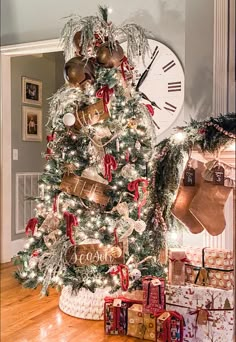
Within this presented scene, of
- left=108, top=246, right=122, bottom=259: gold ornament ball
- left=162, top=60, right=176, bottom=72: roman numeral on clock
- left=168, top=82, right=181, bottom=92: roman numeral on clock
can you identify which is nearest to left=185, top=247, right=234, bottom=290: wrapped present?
left=108, top=246, right=122, bottom=259: gold ornament ball

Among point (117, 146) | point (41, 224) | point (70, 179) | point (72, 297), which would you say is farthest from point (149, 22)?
point (72, 297)

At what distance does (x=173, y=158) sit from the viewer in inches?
73.9

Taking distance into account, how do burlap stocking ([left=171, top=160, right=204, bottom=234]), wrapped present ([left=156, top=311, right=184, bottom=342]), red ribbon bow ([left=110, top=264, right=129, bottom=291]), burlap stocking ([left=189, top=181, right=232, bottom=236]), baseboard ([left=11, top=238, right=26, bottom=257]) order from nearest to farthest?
1. burlap stocking ([left=189, top=181, right=232, bottom=236])
2. burlap stocking ([left=171, top=160, right=204, bottom=234])
3. wrapped present ([left=156, top=311, right=184, bottom=342])
4. red ribbon bow ([left=110, top=264, right=129, bottom=291])
5. baseboard ([left=11, top=238, right=26, bottom=257])

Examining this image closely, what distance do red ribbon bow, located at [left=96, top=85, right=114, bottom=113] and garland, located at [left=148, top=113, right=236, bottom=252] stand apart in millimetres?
488

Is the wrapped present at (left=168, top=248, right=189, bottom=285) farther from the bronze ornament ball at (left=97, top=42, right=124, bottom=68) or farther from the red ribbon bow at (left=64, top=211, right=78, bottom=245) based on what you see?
the bronze ornament ball at (left=97, top=42, right=124, bottom=68)

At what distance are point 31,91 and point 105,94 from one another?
2.08 m

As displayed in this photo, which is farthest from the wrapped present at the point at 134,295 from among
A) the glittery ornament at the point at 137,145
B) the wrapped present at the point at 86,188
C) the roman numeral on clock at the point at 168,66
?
the roman numeral on clock at the point at 168,66

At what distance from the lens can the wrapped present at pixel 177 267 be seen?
206 cm

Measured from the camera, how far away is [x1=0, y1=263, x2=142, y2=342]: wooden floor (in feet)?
6.88

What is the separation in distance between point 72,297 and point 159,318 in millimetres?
651

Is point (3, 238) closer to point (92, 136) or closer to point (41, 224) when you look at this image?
point (41, 224)

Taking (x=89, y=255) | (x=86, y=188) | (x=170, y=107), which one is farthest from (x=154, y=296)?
(x=170, y=107)

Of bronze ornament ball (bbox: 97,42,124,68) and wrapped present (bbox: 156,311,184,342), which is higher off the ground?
bronze ornament ball (bbox: 97,42,124,68)

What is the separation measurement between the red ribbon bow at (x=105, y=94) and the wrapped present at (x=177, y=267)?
0.91 meters
